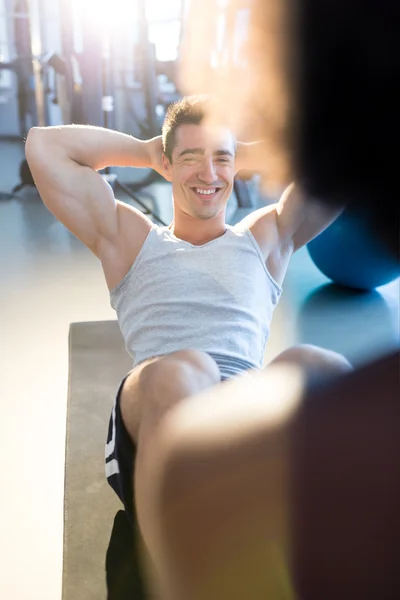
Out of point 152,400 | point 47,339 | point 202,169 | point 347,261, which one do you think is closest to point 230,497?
point 152,400

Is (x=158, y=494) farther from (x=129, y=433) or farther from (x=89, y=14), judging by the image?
(x=89, y=14)

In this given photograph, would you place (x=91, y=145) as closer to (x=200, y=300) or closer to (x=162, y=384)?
(x=200, y=300)

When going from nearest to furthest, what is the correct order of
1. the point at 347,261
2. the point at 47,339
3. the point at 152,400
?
the point at 152,400, the point at 47,339, the point at 347,261

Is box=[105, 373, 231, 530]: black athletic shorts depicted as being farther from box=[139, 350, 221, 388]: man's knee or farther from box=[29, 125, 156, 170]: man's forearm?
box=[29, 125, 156, 170]: man's forearm

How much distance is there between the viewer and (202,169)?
152cm

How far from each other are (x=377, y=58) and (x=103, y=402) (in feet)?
5.04

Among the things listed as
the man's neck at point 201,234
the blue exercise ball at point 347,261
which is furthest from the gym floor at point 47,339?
the man's neck at point 201,234

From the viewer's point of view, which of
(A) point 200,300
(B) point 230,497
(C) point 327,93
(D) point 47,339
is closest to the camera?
(C) point 327,93

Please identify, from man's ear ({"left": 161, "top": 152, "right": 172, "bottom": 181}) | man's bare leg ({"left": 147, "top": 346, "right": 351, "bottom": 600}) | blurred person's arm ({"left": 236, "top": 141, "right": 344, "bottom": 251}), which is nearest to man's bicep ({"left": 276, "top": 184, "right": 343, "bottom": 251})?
blurred person's arm ({"left": 236, "top": 141, "right": 344, "bottom": 251})

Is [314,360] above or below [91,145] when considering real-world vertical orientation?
below

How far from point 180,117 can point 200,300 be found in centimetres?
51

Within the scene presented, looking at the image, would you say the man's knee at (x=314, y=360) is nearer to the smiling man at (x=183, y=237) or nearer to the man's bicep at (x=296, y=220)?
the smiling man at (x=183, y=237)

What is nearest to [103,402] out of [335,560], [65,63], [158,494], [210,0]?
[158,494]

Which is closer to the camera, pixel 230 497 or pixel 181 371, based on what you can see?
pixel 230 497
